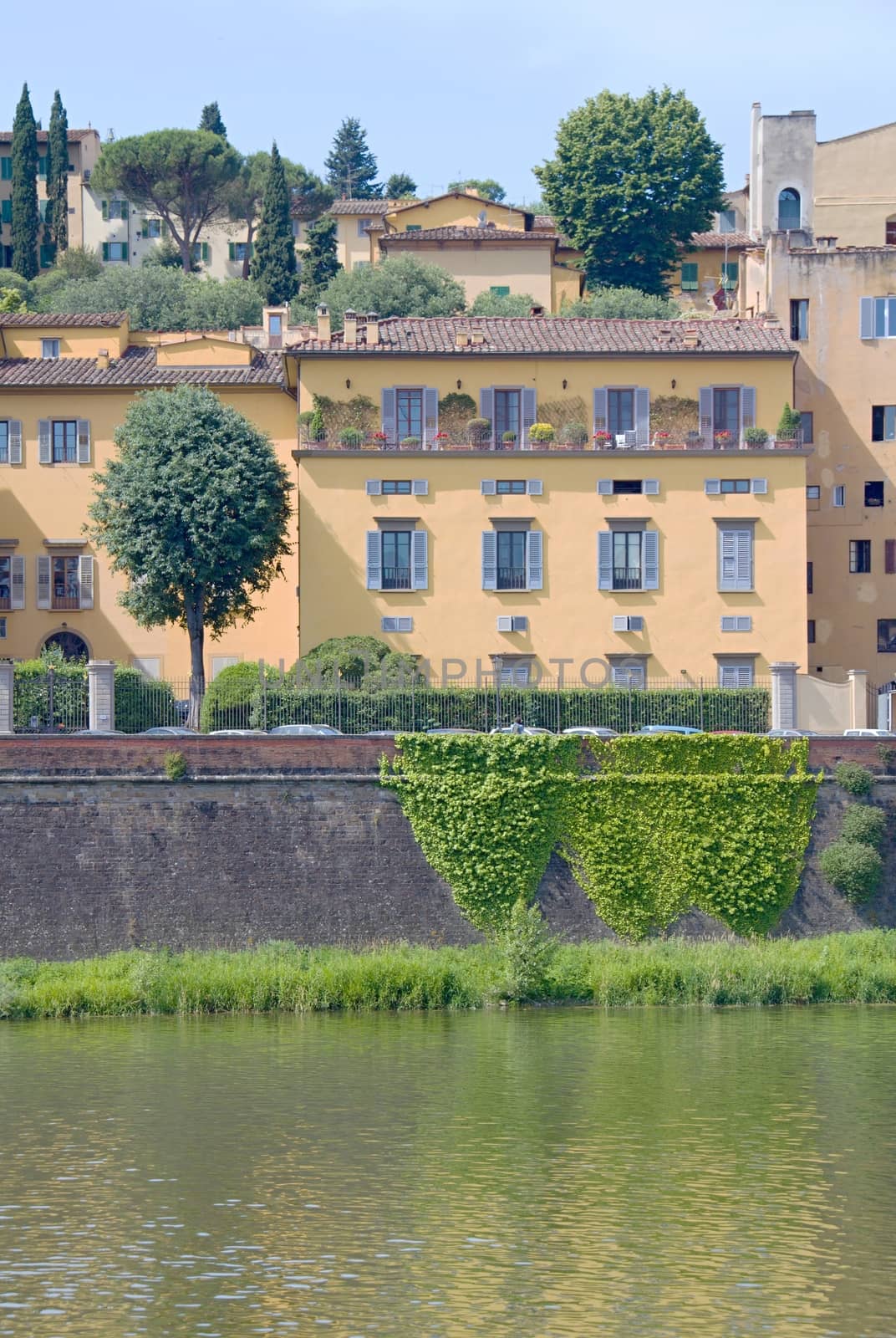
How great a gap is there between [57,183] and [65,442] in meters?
52.9

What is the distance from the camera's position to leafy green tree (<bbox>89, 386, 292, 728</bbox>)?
48.5 m

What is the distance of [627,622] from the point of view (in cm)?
5116

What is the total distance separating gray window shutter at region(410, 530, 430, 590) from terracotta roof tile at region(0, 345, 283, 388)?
7296 millimetres

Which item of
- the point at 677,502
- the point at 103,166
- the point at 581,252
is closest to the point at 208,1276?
the point at 677,502

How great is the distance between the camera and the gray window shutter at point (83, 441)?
55438 millimetres

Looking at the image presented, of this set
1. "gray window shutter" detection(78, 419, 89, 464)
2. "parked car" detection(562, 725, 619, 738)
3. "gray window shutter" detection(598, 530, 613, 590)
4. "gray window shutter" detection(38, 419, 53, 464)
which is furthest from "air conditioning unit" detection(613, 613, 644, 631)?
"gray window shutter" detection(38, 419, 53, 464)

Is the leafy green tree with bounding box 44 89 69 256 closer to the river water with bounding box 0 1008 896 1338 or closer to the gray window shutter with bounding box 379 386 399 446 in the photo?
the gray window shutter with bounding box 379 386 399 446

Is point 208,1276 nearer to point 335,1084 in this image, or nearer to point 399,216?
point 335,1084

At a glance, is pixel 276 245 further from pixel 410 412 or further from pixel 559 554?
pixel 559 554

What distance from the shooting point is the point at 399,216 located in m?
90.8

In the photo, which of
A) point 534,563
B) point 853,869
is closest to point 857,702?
point 853,869

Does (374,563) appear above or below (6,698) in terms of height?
above

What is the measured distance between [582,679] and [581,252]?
121ft

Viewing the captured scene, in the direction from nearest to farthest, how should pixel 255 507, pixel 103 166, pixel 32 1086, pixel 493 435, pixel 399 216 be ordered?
pixel 32 1086 < pixel 255 507 < pixel 493 435 < pixel 399 216 < pixel 103 166
